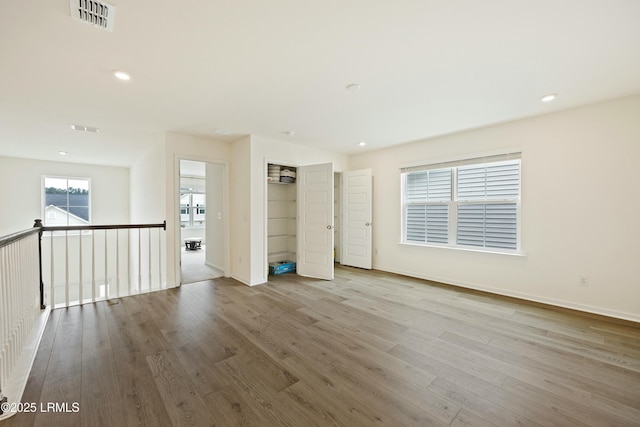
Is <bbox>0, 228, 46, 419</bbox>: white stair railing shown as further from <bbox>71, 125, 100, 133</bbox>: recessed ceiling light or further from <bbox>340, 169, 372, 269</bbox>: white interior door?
<bbox>340, 169, 372, 269</bbox>: white interior door

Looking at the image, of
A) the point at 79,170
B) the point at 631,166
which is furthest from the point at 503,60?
the point at 79,170

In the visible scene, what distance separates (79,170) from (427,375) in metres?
8.75

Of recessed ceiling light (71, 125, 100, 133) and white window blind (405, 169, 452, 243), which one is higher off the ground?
recessed ceiling light (71, 125, 100, 133)

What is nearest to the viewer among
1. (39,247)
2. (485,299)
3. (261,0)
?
(261,0)

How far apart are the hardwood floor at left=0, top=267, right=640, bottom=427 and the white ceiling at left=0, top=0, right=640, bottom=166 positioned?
2.48m

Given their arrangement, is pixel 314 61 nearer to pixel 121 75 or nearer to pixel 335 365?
pixel 121 75

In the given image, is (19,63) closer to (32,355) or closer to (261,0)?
(261,0)

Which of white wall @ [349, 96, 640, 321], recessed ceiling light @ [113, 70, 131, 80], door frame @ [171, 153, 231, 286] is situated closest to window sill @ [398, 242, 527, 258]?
white wall @ [349, 96, 640, 321]

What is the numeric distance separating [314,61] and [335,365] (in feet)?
8.24

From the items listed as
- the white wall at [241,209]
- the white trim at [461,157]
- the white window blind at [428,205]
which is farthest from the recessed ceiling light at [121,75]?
the white window blind at [428,205]

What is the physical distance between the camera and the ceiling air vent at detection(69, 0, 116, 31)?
1.55 metres

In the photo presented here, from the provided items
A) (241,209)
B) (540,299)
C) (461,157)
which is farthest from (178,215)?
(540,299)

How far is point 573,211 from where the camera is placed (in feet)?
10.4

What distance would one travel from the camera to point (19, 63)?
216cm
